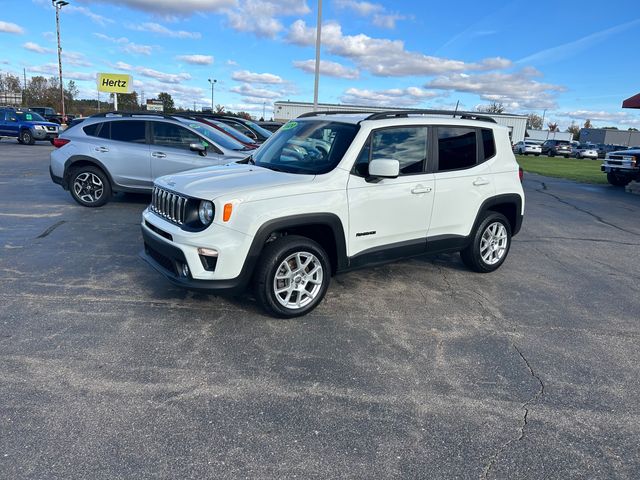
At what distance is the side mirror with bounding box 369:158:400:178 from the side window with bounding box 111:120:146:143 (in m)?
6.15

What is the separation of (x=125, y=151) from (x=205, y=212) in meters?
5.66

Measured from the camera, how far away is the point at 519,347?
3979 millimetres

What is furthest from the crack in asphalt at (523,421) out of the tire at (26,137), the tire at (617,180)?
the tire at (26,137)

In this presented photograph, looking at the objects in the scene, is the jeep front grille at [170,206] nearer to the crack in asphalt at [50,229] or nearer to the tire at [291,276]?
the tire at [291,276]

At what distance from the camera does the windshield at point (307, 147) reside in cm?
447

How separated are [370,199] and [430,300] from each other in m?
1.36

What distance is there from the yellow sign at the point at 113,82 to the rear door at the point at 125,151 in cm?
3180

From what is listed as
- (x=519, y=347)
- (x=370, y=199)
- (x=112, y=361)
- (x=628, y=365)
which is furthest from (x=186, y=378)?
(x=628, y=365)

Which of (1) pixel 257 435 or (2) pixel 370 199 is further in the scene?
(2) pixel 370 199

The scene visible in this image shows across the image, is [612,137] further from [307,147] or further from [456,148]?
[307,147]

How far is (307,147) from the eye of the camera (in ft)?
15.7

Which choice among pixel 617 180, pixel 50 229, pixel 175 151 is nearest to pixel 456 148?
pixel 175 151

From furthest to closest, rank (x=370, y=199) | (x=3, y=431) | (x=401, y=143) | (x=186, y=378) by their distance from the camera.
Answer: (x=401, y=143)
(x=370, y=199)
(x=186, y=378)
(x=3, y=431)

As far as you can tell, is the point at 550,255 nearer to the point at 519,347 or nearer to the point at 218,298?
the point at 519,347
